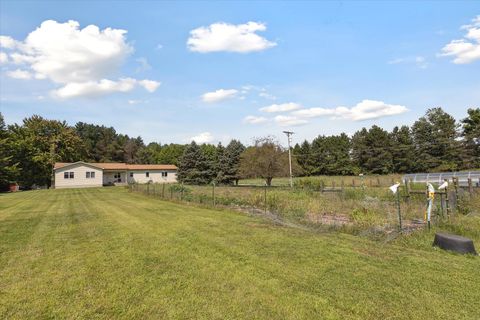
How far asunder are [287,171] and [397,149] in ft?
97.6

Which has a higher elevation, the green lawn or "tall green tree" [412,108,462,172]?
"tall green tree" [412,108,462,172]

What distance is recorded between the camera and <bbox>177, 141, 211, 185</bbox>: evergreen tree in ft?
155

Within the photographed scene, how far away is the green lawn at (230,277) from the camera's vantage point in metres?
4.11

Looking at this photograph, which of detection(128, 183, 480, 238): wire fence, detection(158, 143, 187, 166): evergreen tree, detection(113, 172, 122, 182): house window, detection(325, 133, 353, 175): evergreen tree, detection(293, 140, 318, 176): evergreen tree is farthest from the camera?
detection(158, 143, 187, 166): evergreen tree

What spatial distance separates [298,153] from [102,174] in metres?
39.7

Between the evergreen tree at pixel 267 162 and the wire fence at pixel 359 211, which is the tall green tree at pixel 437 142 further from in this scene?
the wire fence at pixel 359 211

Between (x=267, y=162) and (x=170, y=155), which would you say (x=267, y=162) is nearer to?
(x=267, y=162)

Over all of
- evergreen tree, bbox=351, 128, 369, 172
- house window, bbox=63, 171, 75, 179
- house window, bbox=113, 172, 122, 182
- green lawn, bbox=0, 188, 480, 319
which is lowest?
green lawn, bbox=0, 188, 480, 319

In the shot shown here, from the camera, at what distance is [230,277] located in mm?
5316

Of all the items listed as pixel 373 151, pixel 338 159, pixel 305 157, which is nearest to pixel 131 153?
pixel 305 157

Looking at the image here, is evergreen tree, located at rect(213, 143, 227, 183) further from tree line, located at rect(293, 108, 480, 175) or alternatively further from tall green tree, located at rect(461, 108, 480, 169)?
tall green tree, located at rect(461, 108, 480, 169)

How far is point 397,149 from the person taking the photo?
56.7 meters

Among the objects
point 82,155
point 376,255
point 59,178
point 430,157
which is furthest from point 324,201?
point 82,155

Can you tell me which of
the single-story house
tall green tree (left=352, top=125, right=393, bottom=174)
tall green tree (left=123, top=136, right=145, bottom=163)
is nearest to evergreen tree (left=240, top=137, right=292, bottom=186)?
the single-story house
